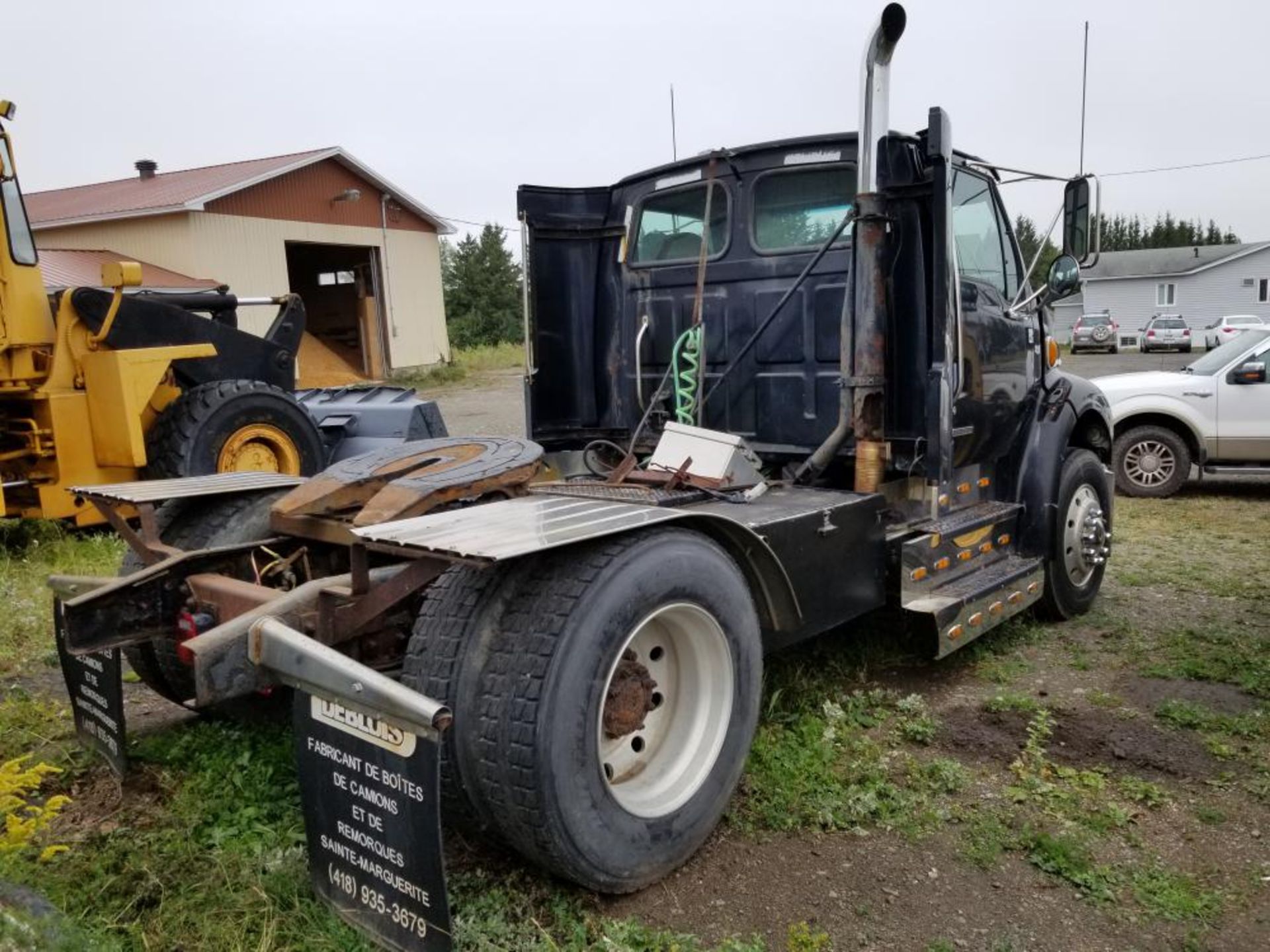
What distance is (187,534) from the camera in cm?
388

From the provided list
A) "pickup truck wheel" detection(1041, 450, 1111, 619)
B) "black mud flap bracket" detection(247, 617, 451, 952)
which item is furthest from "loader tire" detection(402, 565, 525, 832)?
"pickup truck wheel" detection(1041, 450, 1111, 619)

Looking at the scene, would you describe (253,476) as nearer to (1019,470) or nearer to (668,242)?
(668,242)

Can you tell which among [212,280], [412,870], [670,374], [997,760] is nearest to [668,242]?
[670,374]

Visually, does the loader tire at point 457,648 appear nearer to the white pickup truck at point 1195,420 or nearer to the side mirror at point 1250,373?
the white pickup truck at point 1195,420

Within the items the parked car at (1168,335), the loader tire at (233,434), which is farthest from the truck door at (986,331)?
the parked car at (1168,335)

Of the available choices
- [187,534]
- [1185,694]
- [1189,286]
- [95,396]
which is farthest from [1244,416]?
[1189,286]

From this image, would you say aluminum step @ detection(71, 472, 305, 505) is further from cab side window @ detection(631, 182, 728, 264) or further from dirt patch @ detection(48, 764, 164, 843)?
cab side window @ detection(631, 182, 728, 264)

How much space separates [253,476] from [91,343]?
3.31 m

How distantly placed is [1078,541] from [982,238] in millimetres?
1743

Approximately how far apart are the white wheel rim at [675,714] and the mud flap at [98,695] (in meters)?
1.63

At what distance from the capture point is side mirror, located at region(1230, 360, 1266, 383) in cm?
934

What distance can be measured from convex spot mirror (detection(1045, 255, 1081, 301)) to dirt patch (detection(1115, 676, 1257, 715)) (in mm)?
1894

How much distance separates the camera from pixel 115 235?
20344 mm

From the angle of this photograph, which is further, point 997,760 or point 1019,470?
point 1019,470
